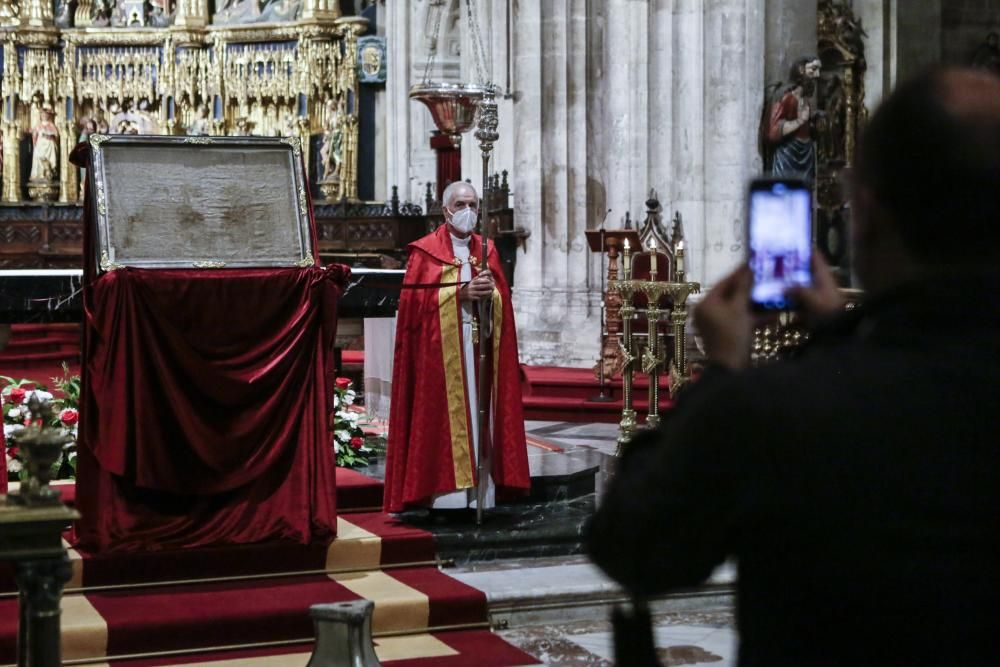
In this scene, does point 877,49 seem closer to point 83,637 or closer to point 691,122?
point 691,122

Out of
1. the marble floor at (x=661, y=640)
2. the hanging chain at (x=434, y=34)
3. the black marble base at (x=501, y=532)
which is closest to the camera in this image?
the marble floor at (x=661, y=640)

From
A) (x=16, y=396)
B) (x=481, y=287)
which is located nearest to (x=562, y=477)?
(x=481, y=287)

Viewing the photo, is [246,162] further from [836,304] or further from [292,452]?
[836,304]

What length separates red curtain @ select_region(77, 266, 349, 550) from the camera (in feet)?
20.8

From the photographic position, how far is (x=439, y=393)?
24.0 ft

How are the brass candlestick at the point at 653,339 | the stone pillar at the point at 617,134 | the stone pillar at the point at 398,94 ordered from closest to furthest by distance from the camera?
the brass candlestick at the point at 653,339 → the stone pillar at the point at 617,134 → the stone pillar at the point at 398,94

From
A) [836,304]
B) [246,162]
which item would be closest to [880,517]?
[836,304]

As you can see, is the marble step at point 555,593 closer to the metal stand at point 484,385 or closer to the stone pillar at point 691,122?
the metal stand at point 484,385

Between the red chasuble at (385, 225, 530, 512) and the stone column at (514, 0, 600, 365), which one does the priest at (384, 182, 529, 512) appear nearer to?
the red chasuble at (385, 225, 530, 512)

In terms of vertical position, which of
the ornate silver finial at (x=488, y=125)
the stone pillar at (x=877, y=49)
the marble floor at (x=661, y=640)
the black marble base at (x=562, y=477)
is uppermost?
the stone pillar at (x=877, y=49)

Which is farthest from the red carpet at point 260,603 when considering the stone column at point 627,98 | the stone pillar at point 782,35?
the stone column at point 627,98

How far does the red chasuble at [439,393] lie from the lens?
7.25m

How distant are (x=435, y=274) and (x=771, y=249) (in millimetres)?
5622

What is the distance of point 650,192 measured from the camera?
47.6ft
